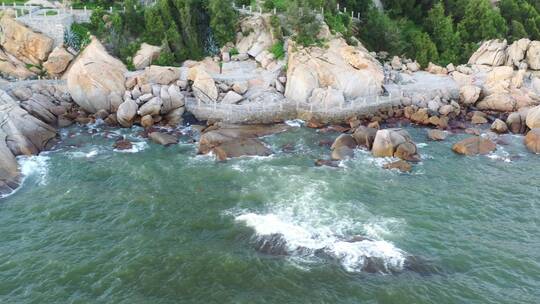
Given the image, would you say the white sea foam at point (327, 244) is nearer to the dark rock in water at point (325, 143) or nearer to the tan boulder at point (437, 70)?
the dark rock in water at point (325, 143)

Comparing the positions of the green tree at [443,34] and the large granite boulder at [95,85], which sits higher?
the green tree at [443,34]

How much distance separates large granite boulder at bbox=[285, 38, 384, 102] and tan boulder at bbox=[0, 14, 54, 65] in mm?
29548

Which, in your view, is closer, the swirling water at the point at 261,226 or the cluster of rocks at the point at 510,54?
the swirling water at the point at 261,226

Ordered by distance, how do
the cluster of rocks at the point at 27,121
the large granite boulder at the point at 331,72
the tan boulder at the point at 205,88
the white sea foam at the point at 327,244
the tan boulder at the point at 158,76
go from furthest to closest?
1. the tan boulder at the point at 158,76
2. the large granite boulder at the point at 331,72
3. the tan boulder at the point at 205,88
4. the cluster of rocks at the point at 27,121
5. the white sea foam at the point at 327,244

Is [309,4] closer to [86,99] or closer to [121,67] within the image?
[121,67]

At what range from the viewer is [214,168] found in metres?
44.6

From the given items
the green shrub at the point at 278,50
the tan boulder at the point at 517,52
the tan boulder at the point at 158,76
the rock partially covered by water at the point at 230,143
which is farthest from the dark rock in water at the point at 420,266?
the tan boulder at the point at 517,52

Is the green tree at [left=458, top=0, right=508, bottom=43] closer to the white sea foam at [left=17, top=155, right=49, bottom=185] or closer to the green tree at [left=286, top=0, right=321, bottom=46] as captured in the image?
the green tree at [left=286, top=0, right=321, bottom=46]

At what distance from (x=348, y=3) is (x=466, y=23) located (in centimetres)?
1701

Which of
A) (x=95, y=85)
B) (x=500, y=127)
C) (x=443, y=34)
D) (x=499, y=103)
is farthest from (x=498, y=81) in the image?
(x=95, y=85)

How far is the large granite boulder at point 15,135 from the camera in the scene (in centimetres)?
4233

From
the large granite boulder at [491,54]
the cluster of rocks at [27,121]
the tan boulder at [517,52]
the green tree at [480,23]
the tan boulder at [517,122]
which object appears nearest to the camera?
the cluster of rocks at [27,121]

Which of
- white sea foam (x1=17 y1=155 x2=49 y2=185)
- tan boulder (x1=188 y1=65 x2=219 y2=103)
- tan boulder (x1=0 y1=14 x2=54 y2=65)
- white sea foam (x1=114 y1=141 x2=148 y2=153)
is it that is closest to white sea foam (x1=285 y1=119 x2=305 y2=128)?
tan boulder (x1=188 y1=65 x2=219 y2=103)

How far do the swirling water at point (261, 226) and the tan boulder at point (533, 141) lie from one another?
3.28 feet
